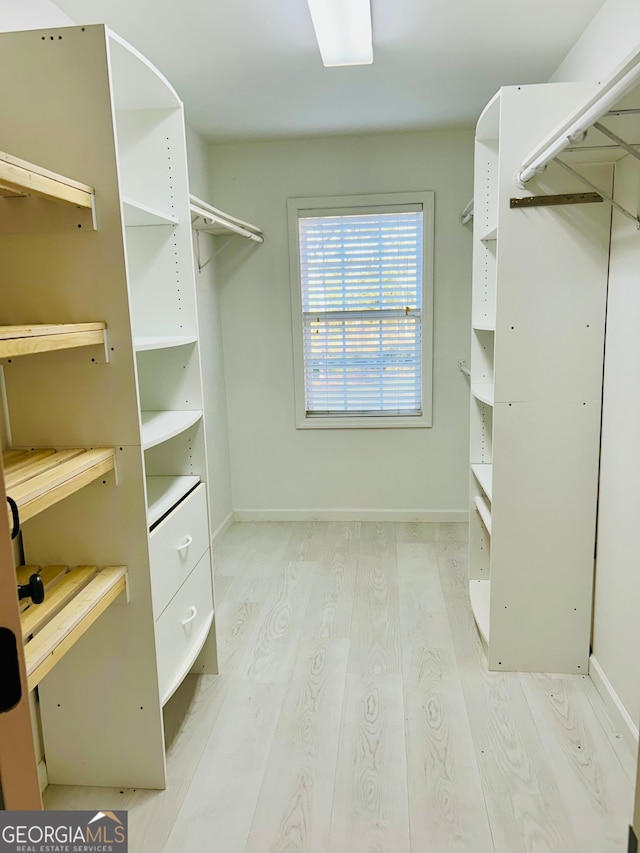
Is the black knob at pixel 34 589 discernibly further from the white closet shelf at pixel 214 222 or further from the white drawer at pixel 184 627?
the white closet shelf at pixel 214 222

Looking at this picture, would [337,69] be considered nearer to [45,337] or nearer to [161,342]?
[161,342]

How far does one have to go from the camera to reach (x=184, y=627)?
2.04 meters

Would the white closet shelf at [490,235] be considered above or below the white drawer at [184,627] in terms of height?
above

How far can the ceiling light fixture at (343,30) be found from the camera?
6.42 feet

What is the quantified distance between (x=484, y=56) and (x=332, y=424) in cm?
223

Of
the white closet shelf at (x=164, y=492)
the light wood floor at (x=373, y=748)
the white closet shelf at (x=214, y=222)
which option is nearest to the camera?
the light wood floor at (x=373, y=748)

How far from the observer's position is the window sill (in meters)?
3.93

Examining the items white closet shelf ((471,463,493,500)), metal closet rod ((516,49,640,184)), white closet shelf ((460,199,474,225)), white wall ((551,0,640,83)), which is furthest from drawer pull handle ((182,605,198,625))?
white closet shelf ((460,199,474,225))

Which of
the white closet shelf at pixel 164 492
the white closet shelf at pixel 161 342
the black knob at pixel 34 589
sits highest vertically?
the white closet shelf at pixel 161 342

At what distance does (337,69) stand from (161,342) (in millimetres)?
1638

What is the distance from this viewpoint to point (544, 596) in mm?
2271

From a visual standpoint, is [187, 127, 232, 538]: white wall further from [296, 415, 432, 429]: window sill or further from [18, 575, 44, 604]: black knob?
[18, 575, 44, 604]: black knob

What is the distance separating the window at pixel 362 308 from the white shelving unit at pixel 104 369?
5.93 feet

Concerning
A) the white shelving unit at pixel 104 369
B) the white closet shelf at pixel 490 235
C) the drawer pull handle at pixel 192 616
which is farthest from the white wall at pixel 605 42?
the drawer pull handle at pixel 192 616
